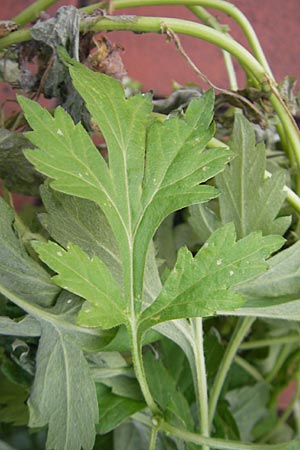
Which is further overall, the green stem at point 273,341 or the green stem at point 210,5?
the green stem at point 273,341

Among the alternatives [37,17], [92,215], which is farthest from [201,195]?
[37,17]

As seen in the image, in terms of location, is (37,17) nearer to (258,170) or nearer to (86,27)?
(86,27)

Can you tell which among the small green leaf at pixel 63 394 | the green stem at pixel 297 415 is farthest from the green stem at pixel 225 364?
the green stem at pixel 297 415

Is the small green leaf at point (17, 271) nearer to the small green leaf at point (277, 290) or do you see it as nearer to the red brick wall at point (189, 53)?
the small green leaf at point (277, 290)

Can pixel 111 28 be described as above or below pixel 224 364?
above

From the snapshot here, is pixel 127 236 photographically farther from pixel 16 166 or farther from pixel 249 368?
pixel 249 368

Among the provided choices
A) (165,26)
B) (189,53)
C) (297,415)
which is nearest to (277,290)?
(165,26)
